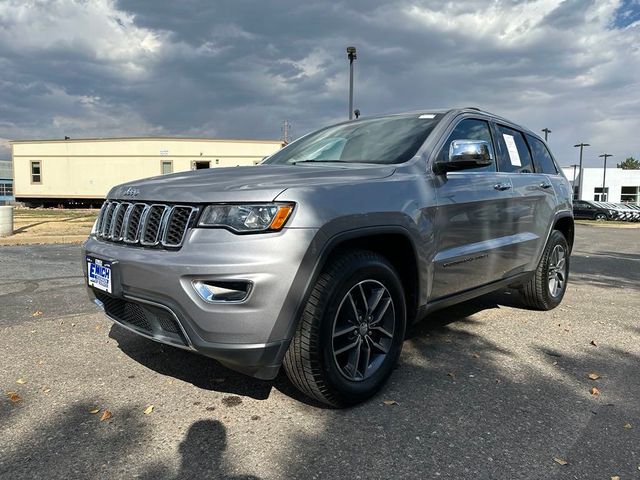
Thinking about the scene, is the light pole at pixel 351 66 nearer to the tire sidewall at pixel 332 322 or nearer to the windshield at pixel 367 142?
the windshield at pixel 367 142

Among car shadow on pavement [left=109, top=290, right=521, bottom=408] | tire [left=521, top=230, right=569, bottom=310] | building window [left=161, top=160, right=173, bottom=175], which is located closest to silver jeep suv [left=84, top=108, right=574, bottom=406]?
car shadow on pavement [left=109, top=290, right=521, bottom=408]

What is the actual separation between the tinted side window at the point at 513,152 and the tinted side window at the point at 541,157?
6.5 inches

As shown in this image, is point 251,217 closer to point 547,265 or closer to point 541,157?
Result: point 547,265

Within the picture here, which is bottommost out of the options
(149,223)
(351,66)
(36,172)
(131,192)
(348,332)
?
(348,332)

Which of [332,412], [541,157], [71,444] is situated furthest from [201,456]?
[541,157]

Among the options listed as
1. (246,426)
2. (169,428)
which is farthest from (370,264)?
(169,428)

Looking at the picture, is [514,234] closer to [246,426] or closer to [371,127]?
[371,127]

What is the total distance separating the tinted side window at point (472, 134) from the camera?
142 inches

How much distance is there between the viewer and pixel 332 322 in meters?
2.65

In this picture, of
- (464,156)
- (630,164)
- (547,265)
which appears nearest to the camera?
(464,156)

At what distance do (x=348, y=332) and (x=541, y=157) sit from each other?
3.44 m

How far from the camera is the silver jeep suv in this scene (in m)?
2.41

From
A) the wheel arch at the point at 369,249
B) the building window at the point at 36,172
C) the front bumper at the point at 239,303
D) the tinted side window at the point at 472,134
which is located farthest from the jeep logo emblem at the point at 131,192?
the building window at the point at 36,172

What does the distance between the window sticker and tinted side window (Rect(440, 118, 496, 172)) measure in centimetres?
33
